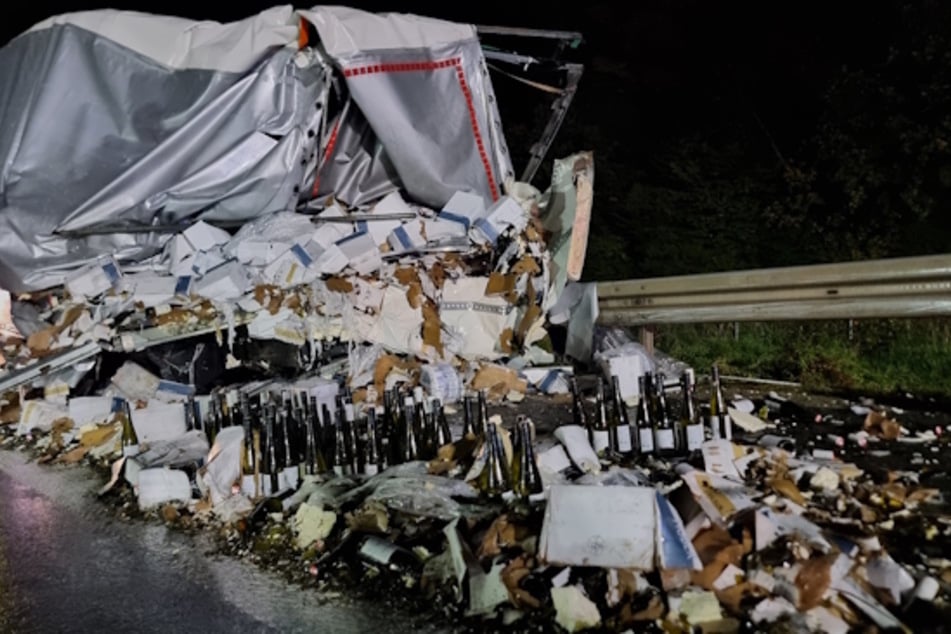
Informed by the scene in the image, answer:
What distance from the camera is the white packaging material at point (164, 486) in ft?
13.7

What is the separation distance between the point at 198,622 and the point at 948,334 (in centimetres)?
617

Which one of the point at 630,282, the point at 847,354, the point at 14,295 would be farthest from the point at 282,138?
the point at 847,354

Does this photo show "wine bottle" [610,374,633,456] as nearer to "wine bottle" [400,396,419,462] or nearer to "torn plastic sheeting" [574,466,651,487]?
"torn plastic sheeting" [574,466,651,487]

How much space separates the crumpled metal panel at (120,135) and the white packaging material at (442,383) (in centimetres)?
240

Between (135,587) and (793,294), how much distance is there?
14.7ft

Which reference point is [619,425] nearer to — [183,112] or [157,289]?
[157,289]

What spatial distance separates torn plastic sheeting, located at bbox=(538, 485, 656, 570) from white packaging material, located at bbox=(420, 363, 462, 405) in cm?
282

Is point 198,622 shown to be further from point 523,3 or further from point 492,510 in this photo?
point 523,3

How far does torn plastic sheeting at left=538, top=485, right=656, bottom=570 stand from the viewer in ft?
9.12

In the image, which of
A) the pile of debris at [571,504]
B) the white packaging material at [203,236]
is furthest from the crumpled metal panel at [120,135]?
the pile of debris at [571,504]

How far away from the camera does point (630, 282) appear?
6109mm

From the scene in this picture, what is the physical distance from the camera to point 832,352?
20.2ft

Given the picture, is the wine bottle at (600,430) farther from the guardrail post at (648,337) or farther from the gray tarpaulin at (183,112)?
the gray tarpaulin at (183,112)

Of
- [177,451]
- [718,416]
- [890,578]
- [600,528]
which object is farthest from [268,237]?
[890,578]
